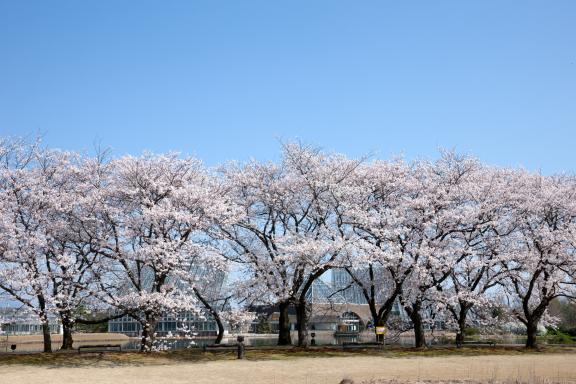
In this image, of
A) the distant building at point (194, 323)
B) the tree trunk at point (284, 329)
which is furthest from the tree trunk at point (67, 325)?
the tree trunk at point (284, 329)

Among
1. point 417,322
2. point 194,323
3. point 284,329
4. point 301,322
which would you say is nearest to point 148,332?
point 284,329

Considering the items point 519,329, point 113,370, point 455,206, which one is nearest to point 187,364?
point 113,370

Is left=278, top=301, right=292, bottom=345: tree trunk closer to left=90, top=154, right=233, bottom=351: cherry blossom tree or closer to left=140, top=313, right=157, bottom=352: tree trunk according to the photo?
left=90, top=154, right=233, bottom=351: cherry blossom tree

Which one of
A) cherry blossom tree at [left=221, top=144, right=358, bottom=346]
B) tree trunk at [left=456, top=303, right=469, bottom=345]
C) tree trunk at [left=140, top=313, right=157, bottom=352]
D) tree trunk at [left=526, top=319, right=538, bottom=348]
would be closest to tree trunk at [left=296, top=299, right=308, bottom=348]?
cherry blossom tree at [left=221, top=144, right=358, bottom=346]

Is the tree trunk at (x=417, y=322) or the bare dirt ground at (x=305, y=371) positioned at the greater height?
the tree trunk at (x=417, y=322)

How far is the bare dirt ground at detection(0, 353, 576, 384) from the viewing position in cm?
2141

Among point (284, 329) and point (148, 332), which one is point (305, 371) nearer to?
point (148, 332)

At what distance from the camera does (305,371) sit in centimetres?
2425

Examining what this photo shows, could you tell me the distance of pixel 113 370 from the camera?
24266 millimetres

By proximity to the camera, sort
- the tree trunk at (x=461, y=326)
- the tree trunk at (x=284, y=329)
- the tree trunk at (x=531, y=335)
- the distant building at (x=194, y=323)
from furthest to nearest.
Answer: the tree trunk at (x=461, y=326) → the tree trunk at (x=531, y=335) → the distant building at (x=194, y=323) → the tree trunk at (x=284, y=329)

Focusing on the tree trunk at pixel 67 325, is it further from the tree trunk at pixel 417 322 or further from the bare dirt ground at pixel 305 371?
the tree trunk at pixel 417 322

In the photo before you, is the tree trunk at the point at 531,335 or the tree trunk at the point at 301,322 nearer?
the tree trunk at the point at 301,322

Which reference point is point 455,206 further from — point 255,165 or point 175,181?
point 175,181

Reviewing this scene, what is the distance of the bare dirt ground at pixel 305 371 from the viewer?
21.4 m
